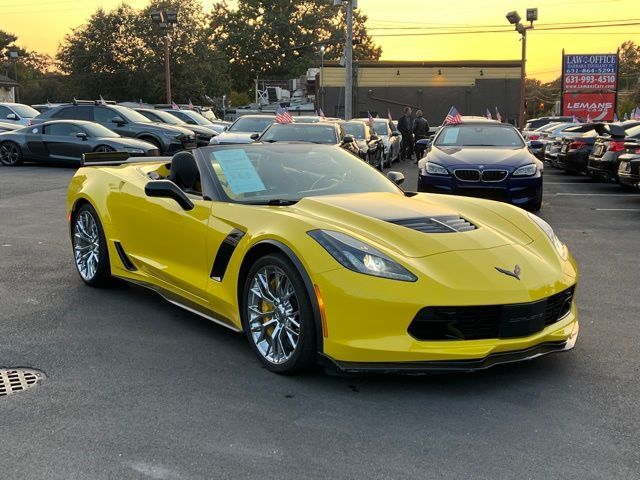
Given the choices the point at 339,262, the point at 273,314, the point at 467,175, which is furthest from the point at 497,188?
the point at 339,262

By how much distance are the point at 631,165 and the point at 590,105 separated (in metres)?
28.8

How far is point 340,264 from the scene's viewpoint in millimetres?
3797

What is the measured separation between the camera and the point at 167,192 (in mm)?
4945

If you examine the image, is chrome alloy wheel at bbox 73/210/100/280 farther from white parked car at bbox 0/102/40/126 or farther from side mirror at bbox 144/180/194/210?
white parked car at bbox 0/102/40/126

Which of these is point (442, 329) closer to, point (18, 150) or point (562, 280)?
point (562, 280)

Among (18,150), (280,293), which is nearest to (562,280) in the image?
(280,293)

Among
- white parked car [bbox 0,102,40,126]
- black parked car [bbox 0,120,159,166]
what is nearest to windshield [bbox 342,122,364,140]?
black parked car [bbox 0,120,159,166]

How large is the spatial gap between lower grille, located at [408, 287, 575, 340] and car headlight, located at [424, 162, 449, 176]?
691 centimetres

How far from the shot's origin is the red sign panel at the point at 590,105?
37.7 m

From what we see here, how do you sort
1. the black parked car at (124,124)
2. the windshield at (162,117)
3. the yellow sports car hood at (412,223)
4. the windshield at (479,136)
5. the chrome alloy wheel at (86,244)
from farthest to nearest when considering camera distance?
the windshield at (162,117) → the black parked car at (124,124) → the windshield at (479,136) → the chrome alloy wheel at (86,244) → the yellow sports car hood at (412,223)

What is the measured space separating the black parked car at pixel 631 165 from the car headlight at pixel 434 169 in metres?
3.31

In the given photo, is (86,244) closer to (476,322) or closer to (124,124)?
(476,322)

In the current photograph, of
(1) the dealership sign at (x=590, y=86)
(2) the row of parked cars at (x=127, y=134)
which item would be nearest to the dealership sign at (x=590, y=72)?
(1) the dealership sign at (x=590, y=86)

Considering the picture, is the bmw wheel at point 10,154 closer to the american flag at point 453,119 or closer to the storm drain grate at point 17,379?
the american flag at point 453,119
